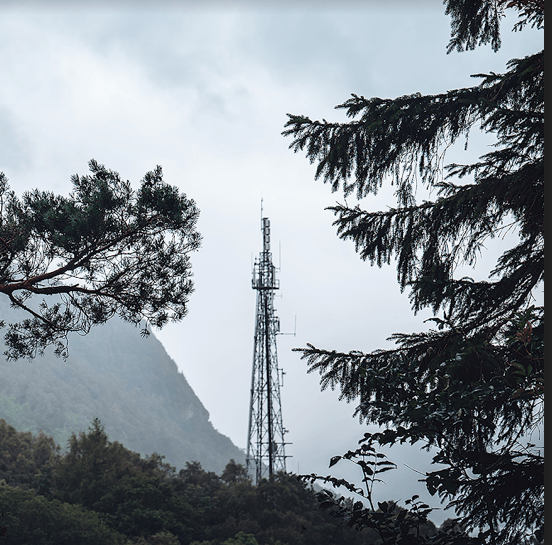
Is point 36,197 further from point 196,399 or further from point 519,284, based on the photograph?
point 196,399

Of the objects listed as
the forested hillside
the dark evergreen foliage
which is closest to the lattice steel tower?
the forested hillside

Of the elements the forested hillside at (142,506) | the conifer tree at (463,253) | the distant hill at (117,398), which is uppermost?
the distant hill at (117,398)

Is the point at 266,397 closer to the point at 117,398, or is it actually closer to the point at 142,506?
the point at 142,506

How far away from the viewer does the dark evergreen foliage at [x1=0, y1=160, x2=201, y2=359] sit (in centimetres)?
485

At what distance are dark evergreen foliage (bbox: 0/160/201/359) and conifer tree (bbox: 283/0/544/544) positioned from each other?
1.96m

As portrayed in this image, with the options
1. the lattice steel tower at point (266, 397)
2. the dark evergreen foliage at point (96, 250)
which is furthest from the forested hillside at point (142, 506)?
the dark evergreen foliage at point (96, 250)

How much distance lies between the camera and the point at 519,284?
3.47 m

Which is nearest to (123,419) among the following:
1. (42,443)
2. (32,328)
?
(42,443)

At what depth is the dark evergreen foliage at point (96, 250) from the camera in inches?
191

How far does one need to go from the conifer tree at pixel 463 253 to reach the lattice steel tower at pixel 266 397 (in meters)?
11.2

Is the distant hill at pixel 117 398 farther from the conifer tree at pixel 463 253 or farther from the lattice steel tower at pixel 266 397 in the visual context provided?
the conifer tree at pixel 463 253

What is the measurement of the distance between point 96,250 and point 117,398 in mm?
79778

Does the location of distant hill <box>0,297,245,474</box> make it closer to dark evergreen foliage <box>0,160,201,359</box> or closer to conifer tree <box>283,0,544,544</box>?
dark evergreen foliage <box>0,160,201,359</box>

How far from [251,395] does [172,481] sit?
3653mm
